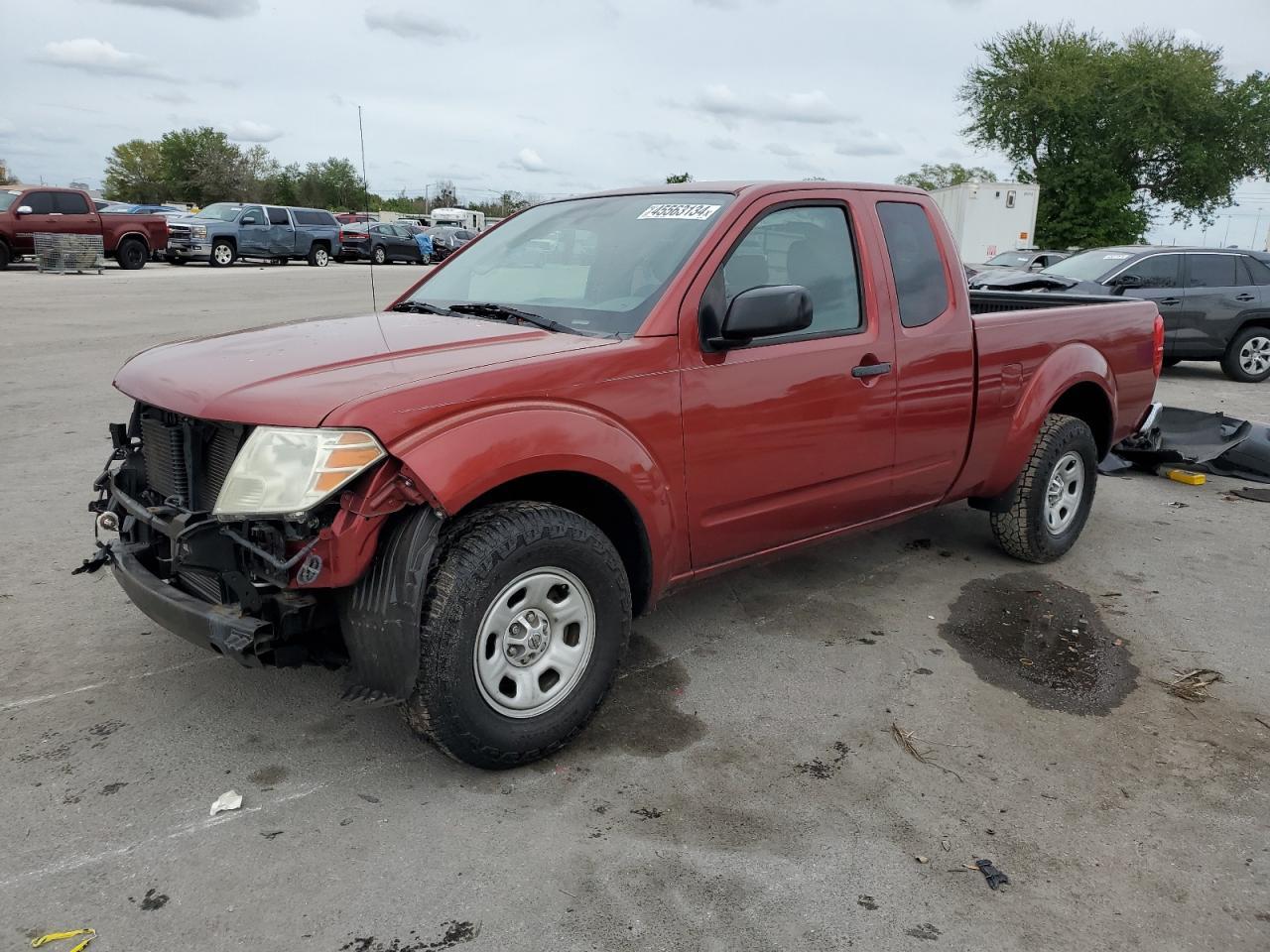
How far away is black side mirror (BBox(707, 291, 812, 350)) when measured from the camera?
11.0 ft

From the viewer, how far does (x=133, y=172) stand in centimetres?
8025

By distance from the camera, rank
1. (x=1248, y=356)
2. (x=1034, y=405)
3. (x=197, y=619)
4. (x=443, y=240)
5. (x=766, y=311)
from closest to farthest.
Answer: (x=197, y=619)
(x=766, y=311)
(x=1034, y=405)
(x=1248, y=356)
(x=443, y=240)

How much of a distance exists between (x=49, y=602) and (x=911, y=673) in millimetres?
3683

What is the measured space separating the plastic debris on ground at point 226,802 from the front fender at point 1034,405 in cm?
361

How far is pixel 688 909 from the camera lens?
101 inches

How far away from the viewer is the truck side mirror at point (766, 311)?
11.0ft

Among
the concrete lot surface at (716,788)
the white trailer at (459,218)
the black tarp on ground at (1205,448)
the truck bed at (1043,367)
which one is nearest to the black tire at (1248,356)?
the black tarp on ground at (1205,448)

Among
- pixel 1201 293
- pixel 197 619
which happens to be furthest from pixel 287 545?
pixel 1201 293

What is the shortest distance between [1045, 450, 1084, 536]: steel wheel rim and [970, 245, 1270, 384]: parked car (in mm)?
7638

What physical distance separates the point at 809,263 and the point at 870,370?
497mm

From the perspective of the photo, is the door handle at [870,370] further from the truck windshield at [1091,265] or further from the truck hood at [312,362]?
the truck windshield at [1091,265]

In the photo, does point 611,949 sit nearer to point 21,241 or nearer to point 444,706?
point 444,706

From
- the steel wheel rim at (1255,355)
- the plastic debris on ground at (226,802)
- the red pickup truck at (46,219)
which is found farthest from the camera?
the red pickup truck at (46,219)

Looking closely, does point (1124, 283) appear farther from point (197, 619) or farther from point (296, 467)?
point (197, 619)
